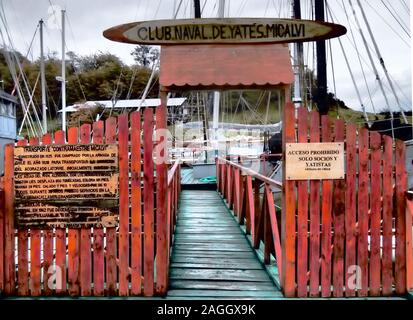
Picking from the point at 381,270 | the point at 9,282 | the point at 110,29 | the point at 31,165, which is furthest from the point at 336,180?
the point at 9,282

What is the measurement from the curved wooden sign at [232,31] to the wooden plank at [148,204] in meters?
0.63

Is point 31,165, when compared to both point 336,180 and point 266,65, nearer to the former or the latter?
point 266,65

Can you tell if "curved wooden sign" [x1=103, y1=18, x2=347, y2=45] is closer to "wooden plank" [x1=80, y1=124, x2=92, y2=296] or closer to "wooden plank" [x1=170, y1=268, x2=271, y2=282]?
"wooden plank" [x1=80, y1=124, x2=92, y2=296]

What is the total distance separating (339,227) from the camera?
3.50m

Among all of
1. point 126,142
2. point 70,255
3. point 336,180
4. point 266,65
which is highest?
point 266,65

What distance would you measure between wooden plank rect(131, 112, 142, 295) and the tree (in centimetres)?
825

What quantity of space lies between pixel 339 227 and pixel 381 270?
531 millimetres

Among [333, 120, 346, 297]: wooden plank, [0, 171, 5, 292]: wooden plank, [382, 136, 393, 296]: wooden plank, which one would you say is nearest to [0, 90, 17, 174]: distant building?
[0, 171, 5, 292]: wooden plank

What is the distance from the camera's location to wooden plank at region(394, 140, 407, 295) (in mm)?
3479

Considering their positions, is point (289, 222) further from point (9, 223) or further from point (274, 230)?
point (9, 223)

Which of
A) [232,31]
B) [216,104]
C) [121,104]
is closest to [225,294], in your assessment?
[232,31]

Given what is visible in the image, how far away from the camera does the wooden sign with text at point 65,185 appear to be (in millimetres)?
3430

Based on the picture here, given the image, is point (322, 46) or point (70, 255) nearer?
point (70, 255)

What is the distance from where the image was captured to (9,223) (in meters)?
3.46
